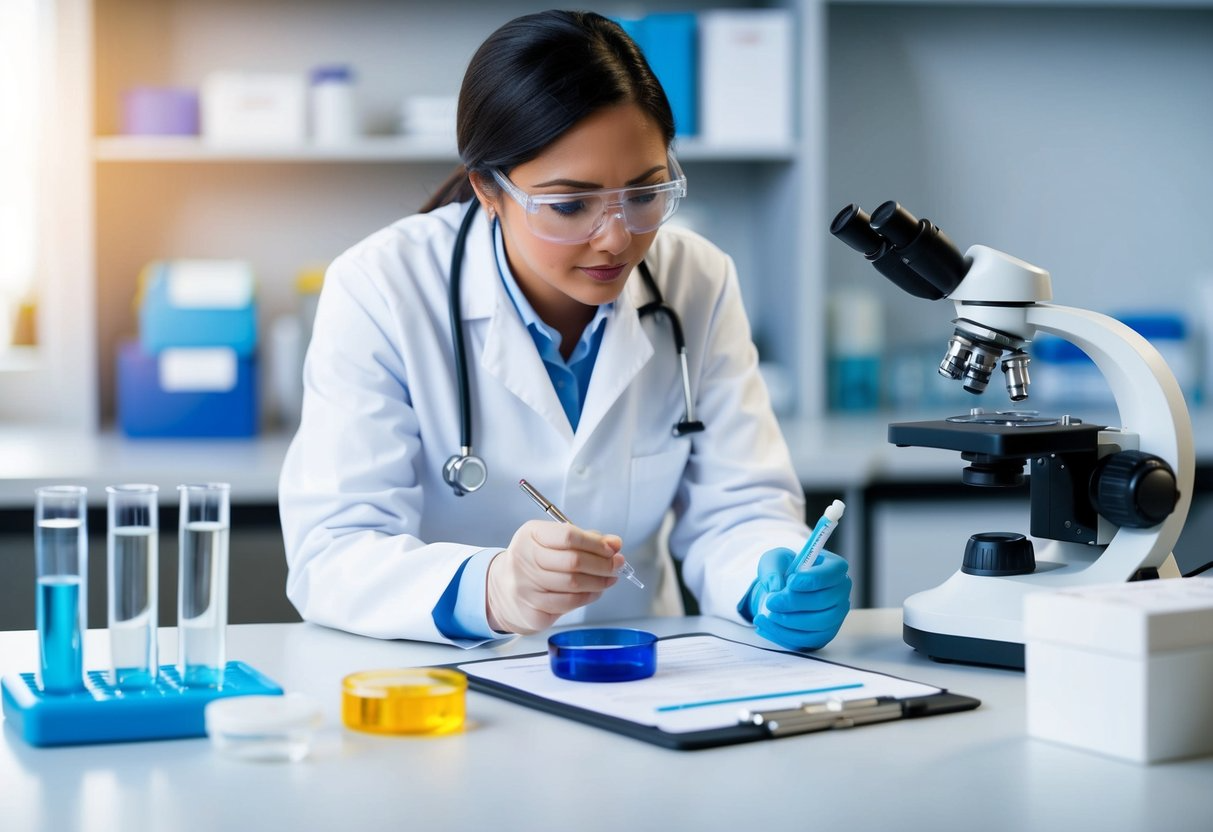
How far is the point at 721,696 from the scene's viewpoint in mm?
1086

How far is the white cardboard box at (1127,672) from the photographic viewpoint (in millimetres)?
946

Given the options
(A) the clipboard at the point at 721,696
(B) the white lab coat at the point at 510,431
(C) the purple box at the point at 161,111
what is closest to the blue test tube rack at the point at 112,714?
(A) the clipboard at the point at 721,696

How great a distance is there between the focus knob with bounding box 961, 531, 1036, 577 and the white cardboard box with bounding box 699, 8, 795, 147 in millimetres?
1820

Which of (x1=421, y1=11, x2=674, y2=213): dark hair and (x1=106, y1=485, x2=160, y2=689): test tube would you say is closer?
(x1=106, y1=485, x2=160, y2=689): test tube

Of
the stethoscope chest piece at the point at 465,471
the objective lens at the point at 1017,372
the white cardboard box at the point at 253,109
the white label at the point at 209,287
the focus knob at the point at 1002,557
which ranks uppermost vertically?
the white cardboard box at the point at 253,109

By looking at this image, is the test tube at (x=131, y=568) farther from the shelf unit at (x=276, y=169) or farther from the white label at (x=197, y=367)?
the shelf unit at (x=276, y=169)

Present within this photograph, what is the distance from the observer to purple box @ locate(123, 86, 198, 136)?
294 centimetres

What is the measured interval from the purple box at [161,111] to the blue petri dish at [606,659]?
2.15 metres

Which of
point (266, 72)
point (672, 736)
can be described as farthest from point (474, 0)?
point (672, 736)

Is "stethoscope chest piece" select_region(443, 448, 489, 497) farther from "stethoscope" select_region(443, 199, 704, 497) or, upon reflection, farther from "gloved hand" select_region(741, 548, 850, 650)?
"gloved hand" select_region(741, 548, 850, 650)

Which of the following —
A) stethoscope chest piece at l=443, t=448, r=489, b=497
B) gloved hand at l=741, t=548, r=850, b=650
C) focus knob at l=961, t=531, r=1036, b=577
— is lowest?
gloved hand at l=741, t=548, r=850, b=650

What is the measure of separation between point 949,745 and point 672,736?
204 millimetres

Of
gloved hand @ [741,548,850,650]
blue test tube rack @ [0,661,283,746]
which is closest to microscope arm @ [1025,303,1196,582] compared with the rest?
gloved hand @ [741,548,850,650]

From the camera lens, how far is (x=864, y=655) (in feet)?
4.24
